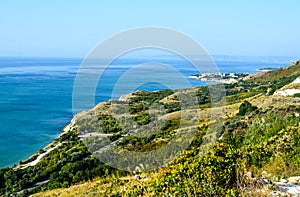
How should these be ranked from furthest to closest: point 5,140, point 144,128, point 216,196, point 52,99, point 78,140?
point 52,99 < point 5,140 < point 78,140 < point 144,128 < point 216,196

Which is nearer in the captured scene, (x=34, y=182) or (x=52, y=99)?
(x=34, y=182)

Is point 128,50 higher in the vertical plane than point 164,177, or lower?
higher

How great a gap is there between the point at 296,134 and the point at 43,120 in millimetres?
39879

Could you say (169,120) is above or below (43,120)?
above

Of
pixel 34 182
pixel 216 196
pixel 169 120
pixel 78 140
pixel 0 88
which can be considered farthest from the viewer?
pixel 0 88

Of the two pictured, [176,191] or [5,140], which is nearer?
[176,191]

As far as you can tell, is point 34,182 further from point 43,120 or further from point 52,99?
point 52,99

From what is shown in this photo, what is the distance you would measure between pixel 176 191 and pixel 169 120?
2237 cm

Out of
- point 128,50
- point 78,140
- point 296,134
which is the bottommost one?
point 78,140

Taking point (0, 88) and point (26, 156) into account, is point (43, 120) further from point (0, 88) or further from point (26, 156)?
point (0, 88)


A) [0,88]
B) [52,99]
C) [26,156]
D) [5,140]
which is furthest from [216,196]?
[0,88]

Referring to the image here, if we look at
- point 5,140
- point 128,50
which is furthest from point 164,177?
point 5,140

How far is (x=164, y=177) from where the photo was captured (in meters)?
4.01

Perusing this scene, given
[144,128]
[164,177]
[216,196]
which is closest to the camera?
[216,196]
